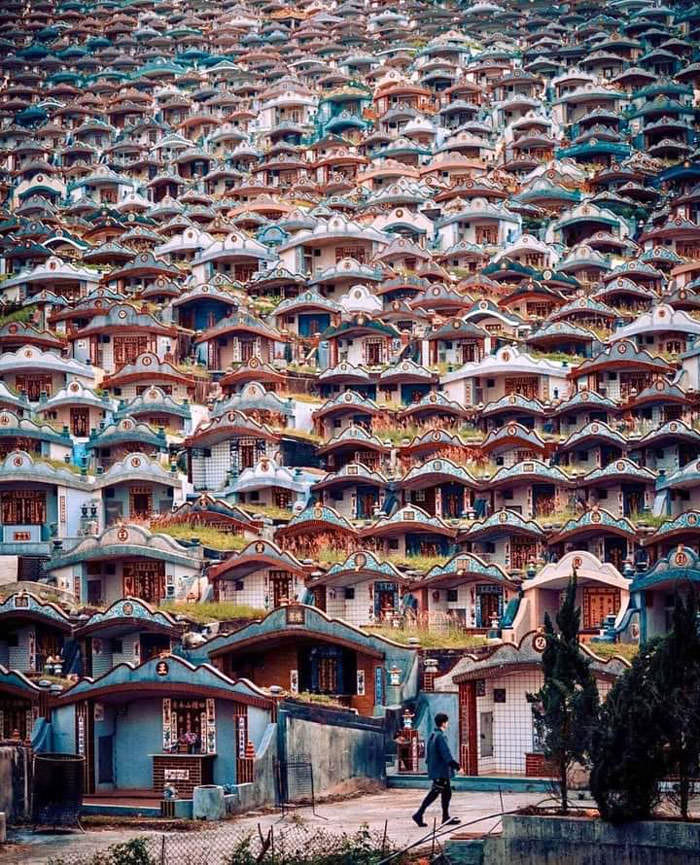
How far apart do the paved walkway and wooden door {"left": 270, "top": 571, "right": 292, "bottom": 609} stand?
58.5 ft

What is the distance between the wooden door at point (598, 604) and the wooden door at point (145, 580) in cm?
1236

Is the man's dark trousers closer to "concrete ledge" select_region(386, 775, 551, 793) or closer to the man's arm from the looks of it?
the man's arm

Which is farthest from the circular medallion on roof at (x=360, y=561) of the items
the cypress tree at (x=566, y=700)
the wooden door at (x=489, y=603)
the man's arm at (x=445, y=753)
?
the cypress tree at (x=566, y=700)

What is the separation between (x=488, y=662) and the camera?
41.7 m

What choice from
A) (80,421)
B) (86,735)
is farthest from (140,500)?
(86,735)

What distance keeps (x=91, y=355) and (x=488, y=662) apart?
133ft

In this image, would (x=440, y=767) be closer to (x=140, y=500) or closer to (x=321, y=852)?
(x=321, y=852)

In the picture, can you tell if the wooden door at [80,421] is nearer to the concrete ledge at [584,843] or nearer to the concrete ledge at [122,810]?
the concrete ledge at [122,810]

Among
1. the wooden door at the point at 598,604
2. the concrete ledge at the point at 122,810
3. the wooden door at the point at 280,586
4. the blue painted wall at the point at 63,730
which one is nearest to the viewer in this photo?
the concrete ledge at the point at 122,810

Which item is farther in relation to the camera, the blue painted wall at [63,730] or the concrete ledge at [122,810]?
the blue painted wall at [63,730]

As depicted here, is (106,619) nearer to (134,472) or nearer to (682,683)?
(134,472)

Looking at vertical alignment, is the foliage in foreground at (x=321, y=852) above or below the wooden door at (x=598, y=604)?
below

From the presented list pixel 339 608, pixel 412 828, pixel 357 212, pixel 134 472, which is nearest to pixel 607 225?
pixel 357 212

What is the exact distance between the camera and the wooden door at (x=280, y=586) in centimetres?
5594
